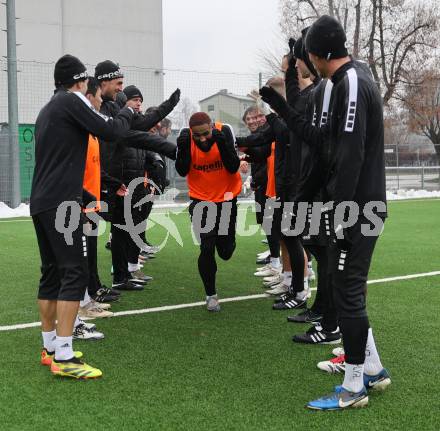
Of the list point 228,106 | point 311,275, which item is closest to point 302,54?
point 311,275

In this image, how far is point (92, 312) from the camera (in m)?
5.70

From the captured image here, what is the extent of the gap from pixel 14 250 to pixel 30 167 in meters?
7.40

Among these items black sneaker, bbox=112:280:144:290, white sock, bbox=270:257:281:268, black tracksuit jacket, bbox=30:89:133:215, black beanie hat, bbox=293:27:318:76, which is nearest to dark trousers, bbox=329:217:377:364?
black beanie hat, bbox=293:27:318:76

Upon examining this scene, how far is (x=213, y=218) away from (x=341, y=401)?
267 cm

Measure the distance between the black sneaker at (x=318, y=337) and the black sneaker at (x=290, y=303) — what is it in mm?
1038

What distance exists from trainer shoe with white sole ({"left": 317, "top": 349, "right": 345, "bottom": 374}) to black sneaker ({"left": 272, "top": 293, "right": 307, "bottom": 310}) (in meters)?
1.68

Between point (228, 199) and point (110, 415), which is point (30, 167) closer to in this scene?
point (228, 199)

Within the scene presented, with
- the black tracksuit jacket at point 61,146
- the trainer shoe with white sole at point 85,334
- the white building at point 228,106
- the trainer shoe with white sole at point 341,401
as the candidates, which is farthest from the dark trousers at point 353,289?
the white building at point 228,106

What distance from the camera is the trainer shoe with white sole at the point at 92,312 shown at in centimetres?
566

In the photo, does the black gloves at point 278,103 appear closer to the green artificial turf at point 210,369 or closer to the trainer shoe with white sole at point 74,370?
the green artificial turf at point 210,369

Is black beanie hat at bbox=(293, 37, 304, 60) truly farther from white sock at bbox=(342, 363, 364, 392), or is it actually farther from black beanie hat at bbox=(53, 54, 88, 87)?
white sock at bbox=(342, 363, 364, 392)

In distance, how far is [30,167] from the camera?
16.4 metres

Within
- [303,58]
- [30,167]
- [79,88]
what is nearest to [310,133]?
[303,58]

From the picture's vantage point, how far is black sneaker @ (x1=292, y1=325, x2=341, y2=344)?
4.78 m
